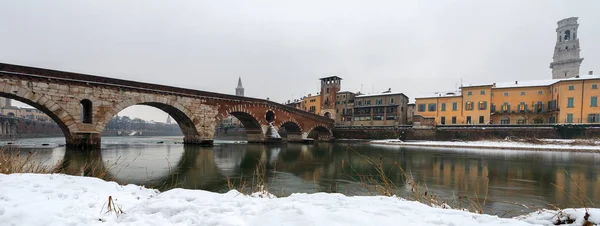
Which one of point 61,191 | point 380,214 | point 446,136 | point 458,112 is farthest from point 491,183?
point 458,112

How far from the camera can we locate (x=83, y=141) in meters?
21.2

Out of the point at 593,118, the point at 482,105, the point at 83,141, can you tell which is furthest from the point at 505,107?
the point at 83,141

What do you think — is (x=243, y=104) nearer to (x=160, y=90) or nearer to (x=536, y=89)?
(x=160, y=90)

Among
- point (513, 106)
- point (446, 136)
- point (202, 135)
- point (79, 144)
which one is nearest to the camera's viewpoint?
point (79, 144)

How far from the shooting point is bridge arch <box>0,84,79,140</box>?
1797cm

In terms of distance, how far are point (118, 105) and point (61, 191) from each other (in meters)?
21.8

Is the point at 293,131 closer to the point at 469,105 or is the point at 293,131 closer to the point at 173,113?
the point at 173,113

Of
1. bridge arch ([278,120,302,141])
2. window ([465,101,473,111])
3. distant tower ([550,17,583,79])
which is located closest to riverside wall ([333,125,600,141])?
window ([465,101,473,111])

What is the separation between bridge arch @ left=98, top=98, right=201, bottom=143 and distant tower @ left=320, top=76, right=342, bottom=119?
39.4 metres

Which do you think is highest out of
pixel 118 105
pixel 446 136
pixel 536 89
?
pixel 536 89

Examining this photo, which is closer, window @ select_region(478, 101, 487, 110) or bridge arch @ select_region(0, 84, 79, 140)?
bridge arch @ select_region(0, 84, 79, 140)

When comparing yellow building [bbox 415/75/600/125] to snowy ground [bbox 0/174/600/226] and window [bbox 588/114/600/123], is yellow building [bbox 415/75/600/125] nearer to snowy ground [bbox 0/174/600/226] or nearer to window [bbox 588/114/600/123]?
window [bbox 588/114/600/123]

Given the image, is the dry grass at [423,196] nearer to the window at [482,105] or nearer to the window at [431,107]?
the window at [482,105]

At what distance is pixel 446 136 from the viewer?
4369 cm
